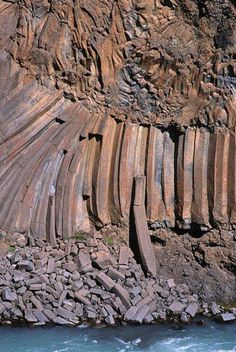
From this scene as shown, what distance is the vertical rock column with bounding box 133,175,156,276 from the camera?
8.05 metres

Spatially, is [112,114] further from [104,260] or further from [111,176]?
[104,260]

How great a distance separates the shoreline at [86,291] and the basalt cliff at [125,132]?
0.20 m

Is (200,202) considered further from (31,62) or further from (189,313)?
(31,62)

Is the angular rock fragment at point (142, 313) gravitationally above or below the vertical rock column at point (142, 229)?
below

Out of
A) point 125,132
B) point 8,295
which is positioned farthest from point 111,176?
point 8,295

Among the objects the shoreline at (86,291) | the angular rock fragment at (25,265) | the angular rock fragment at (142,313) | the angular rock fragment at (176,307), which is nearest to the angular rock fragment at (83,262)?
the shoreline at (86,291)

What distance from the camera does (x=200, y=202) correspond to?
821cm

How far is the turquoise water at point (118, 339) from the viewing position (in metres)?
6.61

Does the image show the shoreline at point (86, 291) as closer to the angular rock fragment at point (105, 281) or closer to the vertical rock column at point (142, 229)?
the angular rock fragment at point (105, 281)

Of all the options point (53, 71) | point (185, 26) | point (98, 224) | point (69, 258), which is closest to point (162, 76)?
point (185, 26)

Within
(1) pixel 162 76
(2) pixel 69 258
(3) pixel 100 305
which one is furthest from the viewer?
(1) pixel 162 76

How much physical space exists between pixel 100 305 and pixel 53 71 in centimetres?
322

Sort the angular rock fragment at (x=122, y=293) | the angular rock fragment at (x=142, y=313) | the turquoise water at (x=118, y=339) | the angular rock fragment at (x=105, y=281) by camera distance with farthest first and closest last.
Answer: the angular rock fragment at (x=105, y=281) → the angular rock fragment at (x=122, y=293) → the angular rock fragment at (x=142, y=313) → the turquoise water at (x=118, y=339)

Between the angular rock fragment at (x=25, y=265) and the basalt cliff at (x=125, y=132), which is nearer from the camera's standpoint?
the angular rock fragment at (x=25, y=265)
